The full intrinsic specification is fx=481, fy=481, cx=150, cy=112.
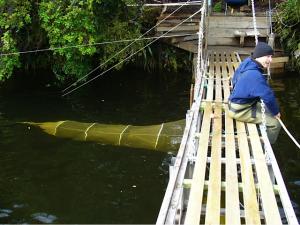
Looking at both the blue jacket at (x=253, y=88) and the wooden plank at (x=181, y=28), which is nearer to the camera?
the blue jacket at (x=253, y=88)

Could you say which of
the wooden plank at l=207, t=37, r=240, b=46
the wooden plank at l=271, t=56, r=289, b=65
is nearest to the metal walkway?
the wooden plank at l=207, t=37, r=240, b=46

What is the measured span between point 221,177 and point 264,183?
39.0 inches

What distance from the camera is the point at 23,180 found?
957 cm

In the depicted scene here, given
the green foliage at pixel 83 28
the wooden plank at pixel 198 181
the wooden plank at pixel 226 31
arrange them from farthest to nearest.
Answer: the wooden plank at pixel 226 31 → the green foliage at pixel 83 28 → the wooden plank at pixel 198 181

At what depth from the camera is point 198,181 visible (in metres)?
5.52

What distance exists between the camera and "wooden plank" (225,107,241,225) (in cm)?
478

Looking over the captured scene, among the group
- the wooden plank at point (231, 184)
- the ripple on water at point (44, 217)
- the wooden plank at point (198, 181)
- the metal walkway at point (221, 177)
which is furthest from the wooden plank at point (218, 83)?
the ripple on water at point (44, 217)

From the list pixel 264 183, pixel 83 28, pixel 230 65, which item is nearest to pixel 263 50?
pixel 264 183

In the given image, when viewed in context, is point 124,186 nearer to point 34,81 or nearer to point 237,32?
point 237,32

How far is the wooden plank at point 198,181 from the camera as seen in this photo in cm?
475

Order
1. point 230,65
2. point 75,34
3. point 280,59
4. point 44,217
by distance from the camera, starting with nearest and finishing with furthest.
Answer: point 44,217
point 230,65
point 75,34
point 280,59

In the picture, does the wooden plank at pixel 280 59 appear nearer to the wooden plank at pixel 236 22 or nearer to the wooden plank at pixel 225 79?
the wooden plank at pixel 236 22

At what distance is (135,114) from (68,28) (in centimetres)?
299

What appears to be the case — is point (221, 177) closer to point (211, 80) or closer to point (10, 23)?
point (211, 80)
